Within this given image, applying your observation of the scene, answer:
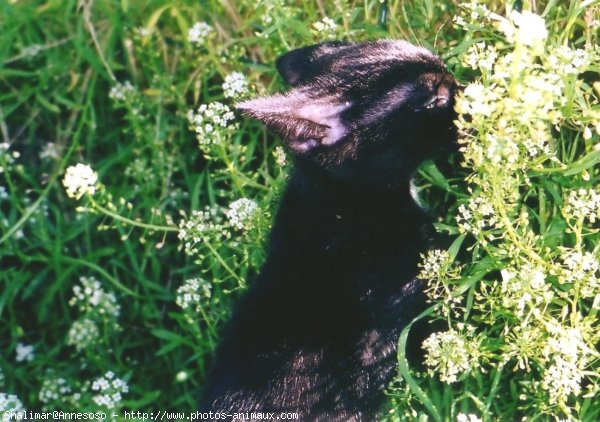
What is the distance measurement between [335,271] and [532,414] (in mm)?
863

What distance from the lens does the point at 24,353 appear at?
320cm

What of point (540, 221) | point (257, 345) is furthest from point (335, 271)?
point (540, 221)

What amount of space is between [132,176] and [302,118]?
1182 millimetres

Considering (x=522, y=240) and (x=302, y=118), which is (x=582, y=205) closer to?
(x=522, y=240)

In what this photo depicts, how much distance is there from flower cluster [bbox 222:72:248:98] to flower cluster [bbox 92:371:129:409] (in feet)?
3.85

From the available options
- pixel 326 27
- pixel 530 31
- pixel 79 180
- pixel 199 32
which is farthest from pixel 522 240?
pixel 199 32

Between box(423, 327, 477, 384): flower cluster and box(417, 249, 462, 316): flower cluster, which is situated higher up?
box(417, 249, 462, 316): flower cluster

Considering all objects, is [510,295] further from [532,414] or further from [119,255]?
[119,255]

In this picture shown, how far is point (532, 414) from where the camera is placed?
2.61m

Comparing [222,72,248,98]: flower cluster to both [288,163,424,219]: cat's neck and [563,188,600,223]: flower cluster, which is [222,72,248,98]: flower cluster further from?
[563,188,600,223]: flower cluster

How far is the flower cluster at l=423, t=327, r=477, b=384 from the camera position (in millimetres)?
2256

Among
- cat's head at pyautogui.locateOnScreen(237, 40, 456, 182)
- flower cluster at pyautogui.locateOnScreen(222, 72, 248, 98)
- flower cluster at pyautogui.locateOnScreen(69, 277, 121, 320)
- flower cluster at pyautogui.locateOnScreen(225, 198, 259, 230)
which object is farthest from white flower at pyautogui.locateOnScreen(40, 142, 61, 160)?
cat's head at pyautogui.locateOnScreen(237, 40, 456, 182)

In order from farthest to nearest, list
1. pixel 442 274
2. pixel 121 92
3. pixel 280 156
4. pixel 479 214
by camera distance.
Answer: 1. pixel 121 92
2. pixel 280 156
3. pixel 442 274
4. pixel 479 214

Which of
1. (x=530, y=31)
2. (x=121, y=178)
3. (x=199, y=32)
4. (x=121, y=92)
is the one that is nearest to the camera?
(x=530, y=31)
